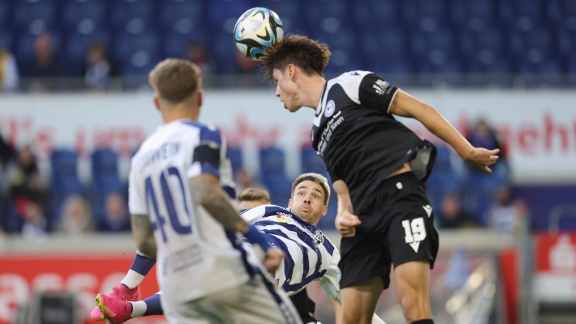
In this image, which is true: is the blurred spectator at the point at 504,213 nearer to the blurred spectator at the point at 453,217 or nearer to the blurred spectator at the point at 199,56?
the blurred spectator at the point at 453,217

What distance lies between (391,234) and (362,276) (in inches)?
14.8

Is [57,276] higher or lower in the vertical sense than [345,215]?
lower

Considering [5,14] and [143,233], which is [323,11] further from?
[143,233]

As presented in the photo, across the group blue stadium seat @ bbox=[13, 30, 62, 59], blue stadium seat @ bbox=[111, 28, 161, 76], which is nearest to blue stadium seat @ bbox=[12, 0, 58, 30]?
blue stadium seat @ bbox=[13, 30, 62, 59]

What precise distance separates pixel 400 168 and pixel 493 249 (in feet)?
23.9

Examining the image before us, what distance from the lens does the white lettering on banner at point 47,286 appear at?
40.8 feet

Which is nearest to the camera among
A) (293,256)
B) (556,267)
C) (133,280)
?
(133,280)

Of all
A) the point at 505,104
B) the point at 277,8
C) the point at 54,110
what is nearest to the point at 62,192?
the point at 54,110

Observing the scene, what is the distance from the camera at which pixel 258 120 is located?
15258 mm

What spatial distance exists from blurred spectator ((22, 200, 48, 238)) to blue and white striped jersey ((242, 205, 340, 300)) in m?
6.94

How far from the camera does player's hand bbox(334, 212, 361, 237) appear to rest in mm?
6094

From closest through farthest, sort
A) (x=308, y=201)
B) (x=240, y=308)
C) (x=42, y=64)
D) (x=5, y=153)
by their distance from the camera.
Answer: (x=240, y=308) < (x=308, y=201) < (x=5, y=153) < (x=42, y=64)

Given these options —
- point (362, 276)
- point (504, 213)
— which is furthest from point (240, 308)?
point (504, 213)

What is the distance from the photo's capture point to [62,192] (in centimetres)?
1443
